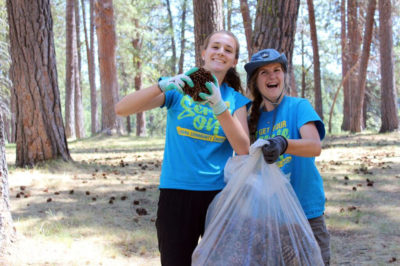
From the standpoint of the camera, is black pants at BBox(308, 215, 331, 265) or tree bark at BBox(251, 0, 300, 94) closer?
black pants at BBox(308, 215, 331, 265)

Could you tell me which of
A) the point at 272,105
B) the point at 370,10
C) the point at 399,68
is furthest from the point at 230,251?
the point at 399,68

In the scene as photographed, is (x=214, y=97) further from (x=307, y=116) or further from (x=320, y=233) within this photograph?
(x=320, y=233)

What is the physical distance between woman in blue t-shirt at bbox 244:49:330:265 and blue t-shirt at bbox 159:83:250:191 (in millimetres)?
159

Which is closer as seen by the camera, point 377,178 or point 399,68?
point 377,178

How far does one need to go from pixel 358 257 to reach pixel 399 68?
21471mm

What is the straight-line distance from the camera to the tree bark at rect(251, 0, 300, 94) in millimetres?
4652

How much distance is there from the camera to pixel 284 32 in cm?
467

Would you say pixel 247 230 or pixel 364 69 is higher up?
pixel 364 69

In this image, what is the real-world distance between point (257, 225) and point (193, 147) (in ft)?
1.70

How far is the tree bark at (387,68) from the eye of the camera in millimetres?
12602

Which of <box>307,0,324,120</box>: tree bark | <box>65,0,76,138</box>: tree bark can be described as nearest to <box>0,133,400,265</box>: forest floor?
<box>307,0,324,120</box>: tree bark

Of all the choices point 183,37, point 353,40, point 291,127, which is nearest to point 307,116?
point 291,127

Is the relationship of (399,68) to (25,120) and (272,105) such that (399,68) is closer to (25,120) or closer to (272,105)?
(25,120)

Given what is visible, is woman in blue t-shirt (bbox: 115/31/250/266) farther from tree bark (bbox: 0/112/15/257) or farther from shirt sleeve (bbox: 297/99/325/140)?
tree bark (bbox: 0/112/15/257)
